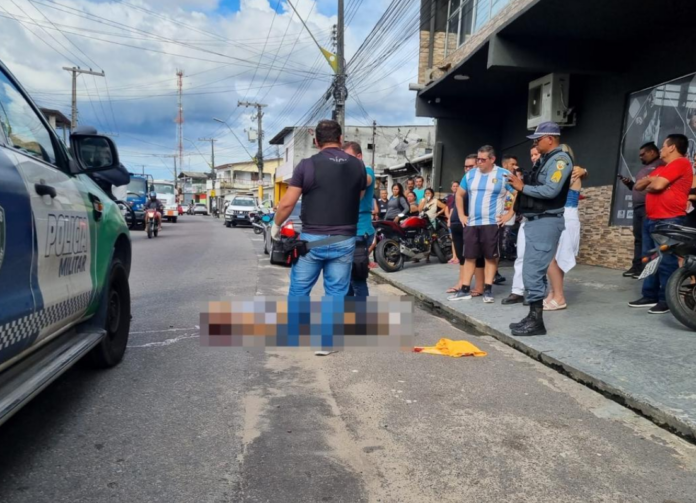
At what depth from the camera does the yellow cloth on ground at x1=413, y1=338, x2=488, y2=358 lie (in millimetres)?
4453

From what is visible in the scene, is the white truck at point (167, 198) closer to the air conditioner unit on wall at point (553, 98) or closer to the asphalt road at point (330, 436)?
the air conditioner unit on wall at point (553, 98)

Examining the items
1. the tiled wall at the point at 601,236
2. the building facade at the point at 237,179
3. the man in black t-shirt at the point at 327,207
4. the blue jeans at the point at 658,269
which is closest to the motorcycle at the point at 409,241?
the tiled wall at the point at 601,236

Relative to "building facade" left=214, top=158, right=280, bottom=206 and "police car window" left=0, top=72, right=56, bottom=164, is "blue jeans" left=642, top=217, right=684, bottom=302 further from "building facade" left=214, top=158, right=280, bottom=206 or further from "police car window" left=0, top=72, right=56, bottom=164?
"building facade" left=214, top=158, right=280, bottom=206

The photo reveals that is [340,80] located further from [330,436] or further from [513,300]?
[330,436]

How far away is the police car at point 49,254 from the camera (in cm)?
222

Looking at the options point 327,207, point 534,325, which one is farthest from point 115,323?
point 534,325

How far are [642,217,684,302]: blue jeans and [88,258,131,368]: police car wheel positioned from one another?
16.2ft

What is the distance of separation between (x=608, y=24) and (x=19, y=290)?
8.64 metres

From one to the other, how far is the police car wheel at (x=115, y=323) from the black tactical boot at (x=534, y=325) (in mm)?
3396

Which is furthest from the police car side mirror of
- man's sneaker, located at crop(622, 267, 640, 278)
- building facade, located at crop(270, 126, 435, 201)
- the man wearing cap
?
building facade, located at crop(270, 126, 435, 201)

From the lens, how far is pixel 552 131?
470cm

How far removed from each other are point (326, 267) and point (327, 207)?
50 cm

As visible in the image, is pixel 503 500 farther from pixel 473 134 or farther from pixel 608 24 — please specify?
pixel 473 134

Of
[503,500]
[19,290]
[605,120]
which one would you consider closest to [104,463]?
[19,290]
